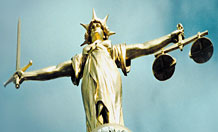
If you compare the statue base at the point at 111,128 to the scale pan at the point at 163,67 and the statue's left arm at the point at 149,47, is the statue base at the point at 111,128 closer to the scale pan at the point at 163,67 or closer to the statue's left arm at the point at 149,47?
the scale pan at the point at 163,67

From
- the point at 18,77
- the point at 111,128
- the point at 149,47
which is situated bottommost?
the point at 111,128

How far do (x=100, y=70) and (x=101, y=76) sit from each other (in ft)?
0.61

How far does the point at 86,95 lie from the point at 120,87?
78cm

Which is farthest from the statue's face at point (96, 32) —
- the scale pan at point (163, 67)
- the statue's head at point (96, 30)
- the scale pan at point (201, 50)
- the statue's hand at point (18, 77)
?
the scale pan at point (201, 50)

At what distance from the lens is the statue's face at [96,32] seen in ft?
54.5

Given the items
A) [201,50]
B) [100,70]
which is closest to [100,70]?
[100,70]

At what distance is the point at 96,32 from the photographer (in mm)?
16688

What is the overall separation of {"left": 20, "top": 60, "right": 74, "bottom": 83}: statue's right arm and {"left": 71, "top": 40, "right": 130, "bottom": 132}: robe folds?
199 mm

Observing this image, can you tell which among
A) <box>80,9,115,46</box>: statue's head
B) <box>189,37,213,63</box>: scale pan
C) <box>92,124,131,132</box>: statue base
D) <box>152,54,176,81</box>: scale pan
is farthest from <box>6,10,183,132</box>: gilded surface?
<box>189,37,213,63</box>: scale pan

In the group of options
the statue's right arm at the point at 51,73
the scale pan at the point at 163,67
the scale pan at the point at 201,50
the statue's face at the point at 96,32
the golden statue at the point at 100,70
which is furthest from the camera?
the statue's face at the point at 96,32

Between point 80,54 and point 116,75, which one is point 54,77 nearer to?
point 80,54

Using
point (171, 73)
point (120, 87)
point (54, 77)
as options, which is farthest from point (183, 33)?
point (54, 77)

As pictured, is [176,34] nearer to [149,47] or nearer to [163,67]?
[149,47]

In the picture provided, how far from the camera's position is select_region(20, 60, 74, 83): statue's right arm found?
16.3 meters
